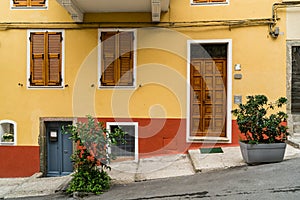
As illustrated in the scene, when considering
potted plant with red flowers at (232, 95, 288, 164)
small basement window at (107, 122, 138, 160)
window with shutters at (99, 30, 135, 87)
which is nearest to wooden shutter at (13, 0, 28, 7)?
window with shutters at (99, 30, 135, 87)

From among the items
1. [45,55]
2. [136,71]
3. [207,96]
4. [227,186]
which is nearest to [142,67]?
[136,71]

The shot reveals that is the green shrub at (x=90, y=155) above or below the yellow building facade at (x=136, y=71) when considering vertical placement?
below

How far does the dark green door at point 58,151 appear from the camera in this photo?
8492 mm

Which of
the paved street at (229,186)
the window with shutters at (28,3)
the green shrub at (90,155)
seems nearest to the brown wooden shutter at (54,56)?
the window with shutters at (28,3)

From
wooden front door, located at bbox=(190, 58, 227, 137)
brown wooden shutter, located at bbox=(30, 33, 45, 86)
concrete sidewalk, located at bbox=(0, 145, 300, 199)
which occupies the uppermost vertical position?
brown wooden shutter, located at bbox=(30, 33, 45, 86)

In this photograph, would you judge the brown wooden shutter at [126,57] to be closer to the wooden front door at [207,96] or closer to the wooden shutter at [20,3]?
the wooden front door at [207,96]

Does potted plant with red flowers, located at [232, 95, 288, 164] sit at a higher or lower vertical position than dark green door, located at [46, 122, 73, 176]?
higher

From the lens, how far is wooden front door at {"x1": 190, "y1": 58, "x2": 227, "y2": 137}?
26.9 ft

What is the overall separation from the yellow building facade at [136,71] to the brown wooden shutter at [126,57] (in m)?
0.03

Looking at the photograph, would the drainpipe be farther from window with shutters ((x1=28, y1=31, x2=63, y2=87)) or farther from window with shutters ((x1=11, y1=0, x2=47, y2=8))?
window with shutters ((x1=11, y1=0, x2=47, y2=8))

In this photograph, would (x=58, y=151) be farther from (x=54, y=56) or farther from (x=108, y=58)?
(x=108, y=58)

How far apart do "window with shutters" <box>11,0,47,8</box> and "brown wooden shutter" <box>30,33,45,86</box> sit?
2.48 ft

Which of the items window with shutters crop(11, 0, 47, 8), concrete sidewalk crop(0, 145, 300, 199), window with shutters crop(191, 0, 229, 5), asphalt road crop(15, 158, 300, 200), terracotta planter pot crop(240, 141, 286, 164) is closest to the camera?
asphalt road crop(15, 158, 300, 200)

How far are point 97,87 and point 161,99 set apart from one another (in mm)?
1714
